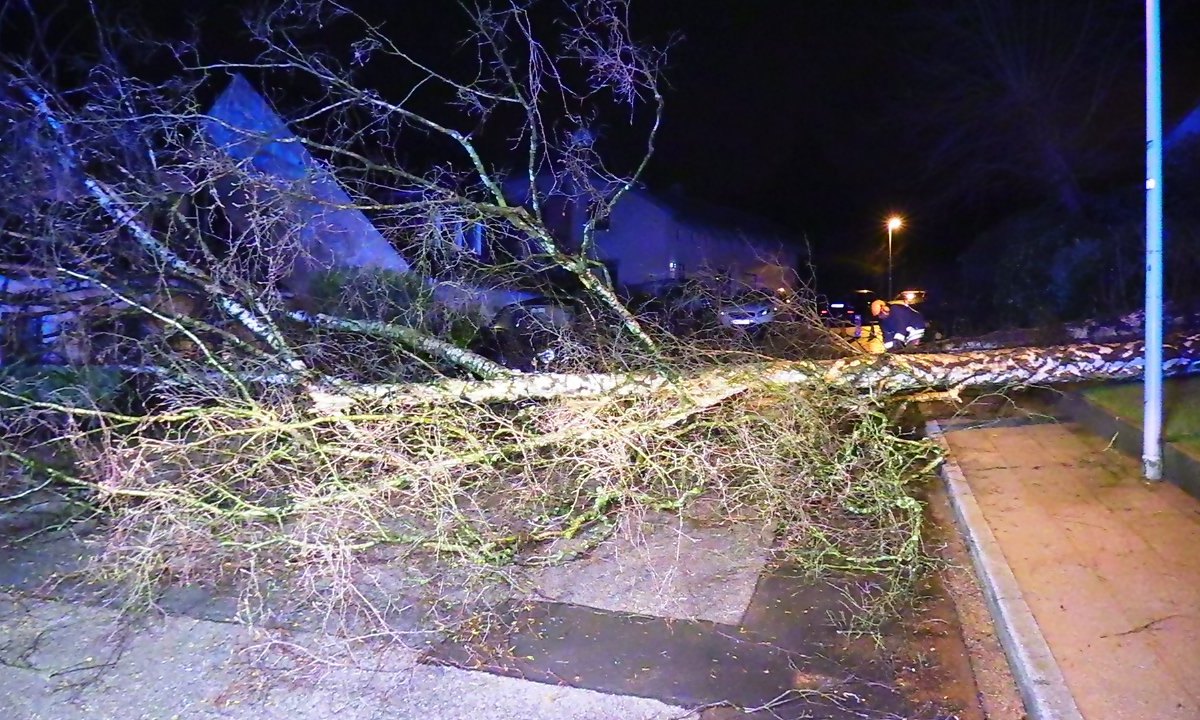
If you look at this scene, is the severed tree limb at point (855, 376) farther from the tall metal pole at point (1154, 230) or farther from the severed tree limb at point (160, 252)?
the tall metal pole at point (1154, 230)

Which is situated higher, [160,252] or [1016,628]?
[160,252]

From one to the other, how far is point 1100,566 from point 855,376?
112 inches

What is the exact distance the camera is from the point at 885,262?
35.3 meters

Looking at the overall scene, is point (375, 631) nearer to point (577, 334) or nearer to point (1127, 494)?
point (577, 334)

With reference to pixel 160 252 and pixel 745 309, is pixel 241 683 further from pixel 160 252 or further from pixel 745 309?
pixel 745 309

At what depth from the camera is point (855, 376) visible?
7.44 metres

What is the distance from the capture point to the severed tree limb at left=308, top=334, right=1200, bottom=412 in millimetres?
6461

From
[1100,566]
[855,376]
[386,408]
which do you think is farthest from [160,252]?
[1100,566]

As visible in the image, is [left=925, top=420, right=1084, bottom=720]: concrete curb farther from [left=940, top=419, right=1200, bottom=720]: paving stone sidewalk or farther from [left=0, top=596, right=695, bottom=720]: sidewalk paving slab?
[left=0, top=596, right=695, bottom=720]: sidewalk paving slab

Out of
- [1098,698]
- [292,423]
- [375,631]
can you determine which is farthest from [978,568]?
[292,423]

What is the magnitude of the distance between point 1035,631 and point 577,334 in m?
4.20

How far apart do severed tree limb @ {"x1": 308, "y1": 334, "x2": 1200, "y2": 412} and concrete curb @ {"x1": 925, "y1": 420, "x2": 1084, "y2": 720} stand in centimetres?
160

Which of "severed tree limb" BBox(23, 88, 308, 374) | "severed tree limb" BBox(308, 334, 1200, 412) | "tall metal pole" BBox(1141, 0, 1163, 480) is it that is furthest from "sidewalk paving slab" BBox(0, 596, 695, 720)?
"tall metal pole" BBox(1141, 0, 1163, 480)

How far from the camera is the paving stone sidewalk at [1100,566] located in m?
3.62
